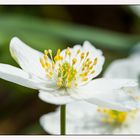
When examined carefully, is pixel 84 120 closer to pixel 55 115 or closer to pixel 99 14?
pixel 55 115

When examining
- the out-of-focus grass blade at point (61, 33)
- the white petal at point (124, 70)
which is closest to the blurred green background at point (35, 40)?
the out-of-focus grass blade at point (61, 33)

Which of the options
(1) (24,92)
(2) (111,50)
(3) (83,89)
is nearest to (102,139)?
(3) (83,89)

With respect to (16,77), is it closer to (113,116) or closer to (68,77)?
(68,77)

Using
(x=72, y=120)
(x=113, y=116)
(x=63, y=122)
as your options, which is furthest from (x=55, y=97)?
(x=113, y=116)

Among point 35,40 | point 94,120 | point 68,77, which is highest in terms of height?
point 35,40

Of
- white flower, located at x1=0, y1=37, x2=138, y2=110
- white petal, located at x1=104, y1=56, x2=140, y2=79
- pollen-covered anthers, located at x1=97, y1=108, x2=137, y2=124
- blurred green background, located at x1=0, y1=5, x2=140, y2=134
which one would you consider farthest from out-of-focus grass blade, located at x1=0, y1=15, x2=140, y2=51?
white flower, located at x1=0, y1=37, x2=138, y2=110

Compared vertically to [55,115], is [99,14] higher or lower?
higher
